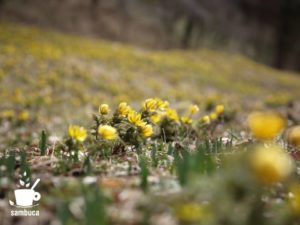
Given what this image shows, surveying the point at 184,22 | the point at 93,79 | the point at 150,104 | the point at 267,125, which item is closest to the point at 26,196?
the point at 267,125

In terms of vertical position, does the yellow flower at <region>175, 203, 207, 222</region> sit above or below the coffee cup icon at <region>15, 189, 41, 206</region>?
above

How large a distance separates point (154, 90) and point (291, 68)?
20.4 m

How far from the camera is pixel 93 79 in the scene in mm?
10852

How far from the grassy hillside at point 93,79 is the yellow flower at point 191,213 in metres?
6.21

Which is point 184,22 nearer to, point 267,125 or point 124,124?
point 124,124

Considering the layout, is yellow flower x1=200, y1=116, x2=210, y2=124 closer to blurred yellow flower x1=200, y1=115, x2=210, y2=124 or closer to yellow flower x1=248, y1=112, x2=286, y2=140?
blurred yellow flower x1=200, y1=115, x2=210, y2=124

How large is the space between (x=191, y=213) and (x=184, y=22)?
23616 mm

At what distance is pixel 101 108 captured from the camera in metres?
2.33

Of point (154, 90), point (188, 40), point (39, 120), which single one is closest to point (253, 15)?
point (188, 40)

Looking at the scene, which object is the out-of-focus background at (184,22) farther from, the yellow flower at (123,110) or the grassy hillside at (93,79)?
the yellow flower at (123,110)

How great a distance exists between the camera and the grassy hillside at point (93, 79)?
8.65m
